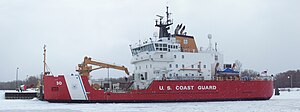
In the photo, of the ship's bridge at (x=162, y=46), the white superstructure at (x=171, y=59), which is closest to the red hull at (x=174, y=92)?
the white superstructure at (x=171, y=59)

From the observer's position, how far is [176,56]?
23.7 metres

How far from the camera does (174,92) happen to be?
22.2 m

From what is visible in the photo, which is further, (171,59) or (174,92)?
(171,59)

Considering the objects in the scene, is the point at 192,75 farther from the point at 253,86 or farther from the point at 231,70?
the point at 253,86

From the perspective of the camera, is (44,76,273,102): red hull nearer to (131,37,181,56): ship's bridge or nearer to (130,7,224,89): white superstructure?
(130,7,224,89): white superstructure

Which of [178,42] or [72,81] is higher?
[178,42]

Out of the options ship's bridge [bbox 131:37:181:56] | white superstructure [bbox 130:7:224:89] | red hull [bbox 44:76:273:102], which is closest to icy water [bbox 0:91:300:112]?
red hull [bbox 44:76:273:102]

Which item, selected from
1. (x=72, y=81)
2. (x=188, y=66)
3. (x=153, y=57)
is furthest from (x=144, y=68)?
(x=72, y=81)

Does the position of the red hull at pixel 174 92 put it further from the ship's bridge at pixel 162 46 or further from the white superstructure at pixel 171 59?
the ship's bridge at pixel 162 46

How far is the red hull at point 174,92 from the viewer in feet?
68.6

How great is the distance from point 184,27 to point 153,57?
3.97 meters

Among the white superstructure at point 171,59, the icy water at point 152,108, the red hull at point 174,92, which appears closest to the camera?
the icy water at point 152,108

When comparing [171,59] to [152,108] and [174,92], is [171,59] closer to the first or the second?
[174,92]

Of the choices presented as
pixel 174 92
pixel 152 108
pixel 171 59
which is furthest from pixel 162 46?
pixel 152 108
